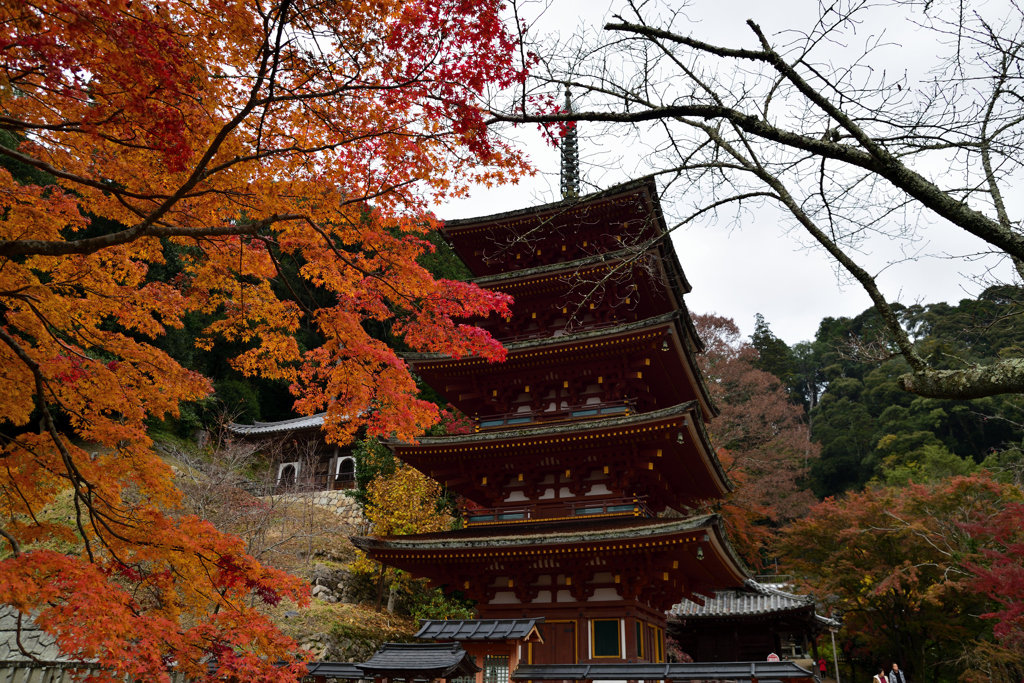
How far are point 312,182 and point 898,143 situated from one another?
4.84m

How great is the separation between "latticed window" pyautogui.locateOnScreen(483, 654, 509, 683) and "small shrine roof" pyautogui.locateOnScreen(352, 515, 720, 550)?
82.2 inches

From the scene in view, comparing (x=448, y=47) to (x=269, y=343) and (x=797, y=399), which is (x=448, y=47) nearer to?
(x=269, y=343)

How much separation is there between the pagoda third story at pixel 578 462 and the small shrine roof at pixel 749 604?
5964 millimetres

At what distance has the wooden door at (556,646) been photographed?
10.5 metres

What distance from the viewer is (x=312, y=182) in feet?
19.5

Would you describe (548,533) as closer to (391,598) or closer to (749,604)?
(391,598)

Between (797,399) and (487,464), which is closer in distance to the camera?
(487,464)

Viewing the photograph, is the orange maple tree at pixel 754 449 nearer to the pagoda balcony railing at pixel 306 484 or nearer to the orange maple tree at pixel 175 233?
the pagoda balcony railing at pixel 306 484

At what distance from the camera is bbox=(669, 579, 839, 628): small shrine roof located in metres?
17.8

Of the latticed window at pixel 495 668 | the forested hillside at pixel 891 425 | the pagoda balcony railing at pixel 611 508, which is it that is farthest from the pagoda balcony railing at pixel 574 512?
the forested hillside at pixel 891 425

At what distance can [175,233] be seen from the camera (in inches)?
185

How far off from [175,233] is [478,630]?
20.9 feet

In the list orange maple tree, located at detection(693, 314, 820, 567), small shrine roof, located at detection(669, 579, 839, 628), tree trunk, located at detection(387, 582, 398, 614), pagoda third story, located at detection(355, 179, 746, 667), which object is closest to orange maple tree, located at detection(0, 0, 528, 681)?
pagoda third story, located at detection(355, 179, 746, 667)

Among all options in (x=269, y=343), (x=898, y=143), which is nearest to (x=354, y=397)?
(x=269, y=343)
